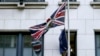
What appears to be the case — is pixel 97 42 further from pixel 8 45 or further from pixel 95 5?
pixel 8 45

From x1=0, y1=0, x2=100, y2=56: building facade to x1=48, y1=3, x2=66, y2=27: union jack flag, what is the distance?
3.86 feet

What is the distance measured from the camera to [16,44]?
1722cm

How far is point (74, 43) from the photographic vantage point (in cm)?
1761

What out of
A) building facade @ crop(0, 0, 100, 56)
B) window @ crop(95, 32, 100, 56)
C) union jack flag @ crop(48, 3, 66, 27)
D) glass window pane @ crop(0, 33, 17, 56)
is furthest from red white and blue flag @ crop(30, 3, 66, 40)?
window @ crop(95, 32, 100, 56)

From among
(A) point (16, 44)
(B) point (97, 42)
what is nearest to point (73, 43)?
(B) point (97, 42)

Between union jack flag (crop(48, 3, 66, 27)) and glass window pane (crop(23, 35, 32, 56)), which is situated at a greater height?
union jack flag (crop(48, 3, 66, 27))

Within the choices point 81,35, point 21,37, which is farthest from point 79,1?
point 21,37

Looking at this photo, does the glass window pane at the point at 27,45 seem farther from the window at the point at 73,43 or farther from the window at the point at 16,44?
the window at the point at 73,43

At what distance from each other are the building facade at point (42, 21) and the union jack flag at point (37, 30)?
3.60 ft

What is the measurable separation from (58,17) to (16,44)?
2987mm

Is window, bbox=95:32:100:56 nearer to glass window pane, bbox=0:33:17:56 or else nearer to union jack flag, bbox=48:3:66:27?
union jack flag, bbox=48:3:66:27

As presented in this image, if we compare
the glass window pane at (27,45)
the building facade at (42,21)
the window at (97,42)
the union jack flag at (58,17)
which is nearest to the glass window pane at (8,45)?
the building facade at (42,21)

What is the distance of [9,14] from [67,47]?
3.66 meters

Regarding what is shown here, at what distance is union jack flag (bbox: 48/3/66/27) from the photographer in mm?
15742
